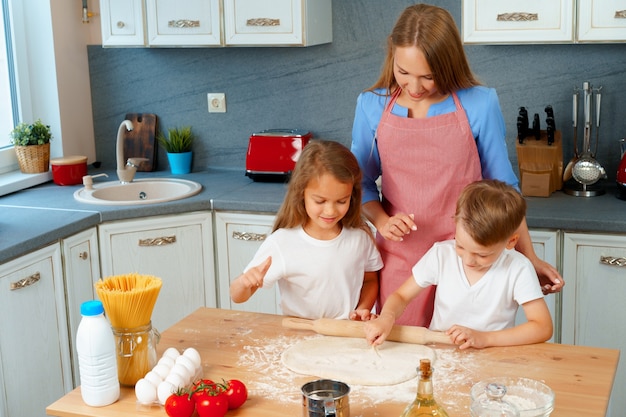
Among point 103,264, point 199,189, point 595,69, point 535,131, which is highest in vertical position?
point 595,69

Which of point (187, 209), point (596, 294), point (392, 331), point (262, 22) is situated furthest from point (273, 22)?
point (392, 331)

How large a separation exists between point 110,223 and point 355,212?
1.34 m

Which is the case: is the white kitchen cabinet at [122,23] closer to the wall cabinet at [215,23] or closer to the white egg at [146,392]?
the wall cabinet at [215,23]

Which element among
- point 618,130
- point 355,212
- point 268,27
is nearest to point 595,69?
point 618,130

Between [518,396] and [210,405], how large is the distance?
0.57 m

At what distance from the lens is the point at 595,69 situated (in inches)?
135

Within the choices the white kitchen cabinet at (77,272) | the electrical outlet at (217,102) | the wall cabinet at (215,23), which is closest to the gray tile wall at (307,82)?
the electrical outlet at (217,102)

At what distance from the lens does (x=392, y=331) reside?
198 centimetres

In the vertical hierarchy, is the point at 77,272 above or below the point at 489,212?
below

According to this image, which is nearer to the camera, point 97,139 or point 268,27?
point 268,27

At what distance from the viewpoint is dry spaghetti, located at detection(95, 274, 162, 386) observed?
5.77 feet

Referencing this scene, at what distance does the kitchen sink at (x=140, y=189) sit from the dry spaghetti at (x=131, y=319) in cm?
178

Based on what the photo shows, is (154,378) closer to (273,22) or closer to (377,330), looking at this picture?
(377,330)

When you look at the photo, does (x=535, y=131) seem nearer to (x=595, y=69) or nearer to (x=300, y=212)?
(x=595, y=69)
